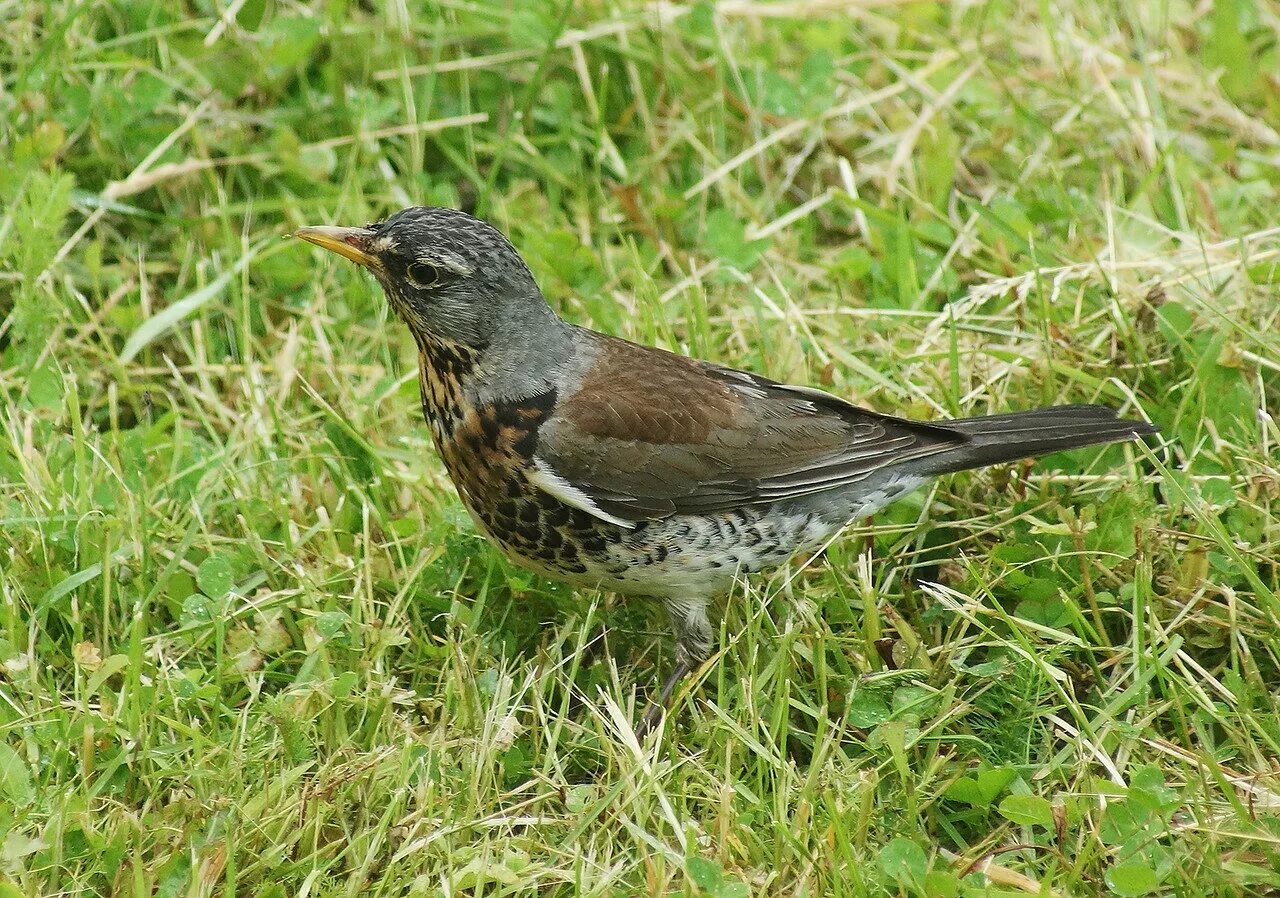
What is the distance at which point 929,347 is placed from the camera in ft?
17.4

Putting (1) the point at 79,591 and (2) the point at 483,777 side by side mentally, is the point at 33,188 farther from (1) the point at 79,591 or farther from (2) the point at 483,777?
(2) the point at 483,777

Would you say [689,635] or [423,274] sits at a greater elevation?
[423,274]

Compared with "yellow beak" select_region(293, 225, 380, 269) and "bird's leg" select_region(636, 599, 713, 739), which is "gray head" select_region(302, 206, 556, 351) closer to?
"yellow beak" select_region(293, 225, 380, 269)

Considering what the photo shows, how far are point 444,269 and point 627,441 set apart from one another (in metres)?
0.73

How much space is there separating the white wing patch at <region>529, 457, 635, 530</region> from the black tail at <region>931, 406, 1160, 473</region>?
1.08 m

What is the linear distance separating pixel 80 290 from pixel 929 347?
10.6 feet

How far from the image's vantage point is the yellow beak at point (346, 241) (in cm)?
435

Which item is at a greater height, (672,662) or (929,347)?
(929,347)

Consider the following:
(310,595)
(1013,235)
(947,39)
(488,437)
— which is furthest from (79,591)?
(947,39)

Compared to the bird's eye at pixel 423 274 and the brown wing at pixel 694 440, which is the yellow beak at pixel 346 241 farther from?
the brown wing at pixel 694 440

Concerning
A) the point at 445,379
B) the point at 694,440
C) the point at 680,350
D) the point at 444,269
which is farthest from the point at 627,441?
the point at 680,350

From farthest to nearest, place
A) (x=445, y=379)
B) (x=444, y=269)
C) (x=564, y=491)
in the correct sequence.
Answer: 1. (x=445, y=379)
2. (x=444, y=269)
3. (x=564, y=491)

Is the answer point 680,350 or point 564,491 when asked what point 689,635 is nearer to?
point 564,491

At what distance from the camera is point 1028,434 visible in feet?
14.6
